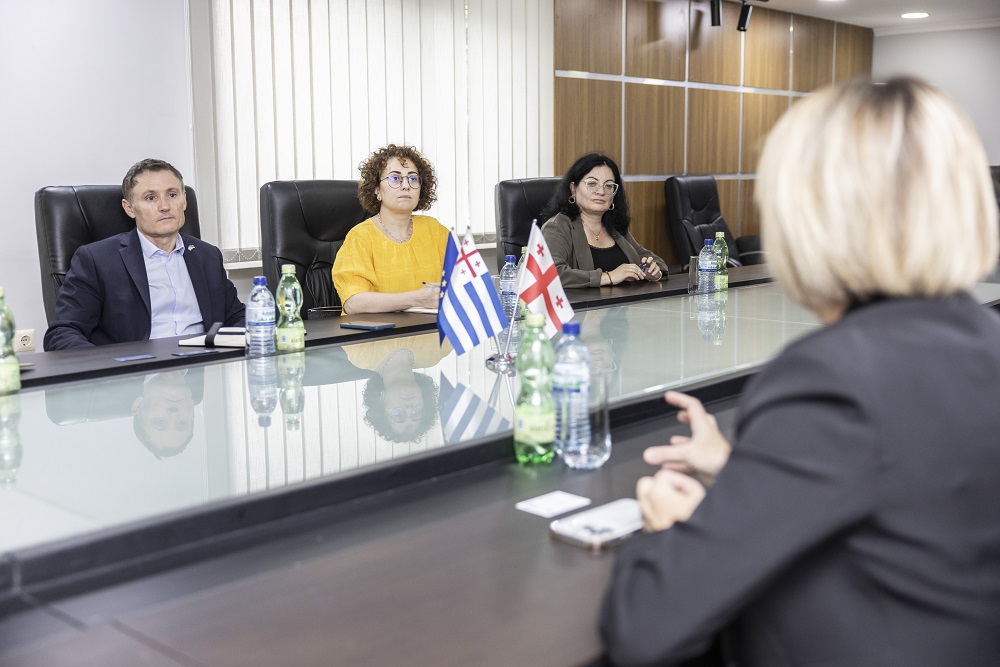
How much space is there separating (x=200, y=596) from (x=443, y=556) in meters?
0.29

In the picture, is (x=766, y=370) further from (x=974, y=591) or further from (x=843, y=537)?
(x=974, y=591)

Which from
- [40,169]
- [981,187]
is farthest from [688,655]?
[40,169]

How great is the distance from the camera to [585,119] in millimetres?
6699

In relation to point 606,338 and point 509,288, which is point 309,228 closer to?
point 509,288

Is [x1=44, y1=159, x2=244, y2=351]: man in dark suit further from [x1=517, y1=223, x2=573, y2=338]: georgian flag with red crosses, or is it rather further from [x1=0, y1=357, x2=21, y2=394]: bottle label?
[x1=517, y1=223, x2=573, y2=338]: georgian flag with red crosses

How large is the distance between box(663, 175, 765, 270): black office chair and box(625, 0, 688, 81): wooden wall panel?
80 centimetres

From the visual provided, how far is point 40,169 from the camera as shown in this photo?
4199mm

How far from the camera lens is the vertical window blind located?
15.8ft

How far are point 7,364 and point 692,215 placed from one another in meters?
5.62

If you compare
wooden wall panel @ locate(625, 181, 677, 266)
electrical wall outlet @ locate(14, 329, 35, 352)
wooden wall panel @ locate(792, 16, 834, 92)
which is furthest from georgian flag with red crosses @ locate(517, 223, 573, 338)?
wooden wall panel @ locate(792, 16, 834, 92)

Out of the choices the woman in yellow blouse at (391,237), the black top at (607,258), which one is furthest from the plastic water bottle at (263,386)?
the black top at (607,258)

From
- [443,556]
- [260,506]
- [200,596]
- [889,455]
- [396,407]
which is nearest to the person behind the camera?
[889,455]

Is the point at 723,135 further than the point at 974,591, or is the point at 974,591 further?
the point at 723,135

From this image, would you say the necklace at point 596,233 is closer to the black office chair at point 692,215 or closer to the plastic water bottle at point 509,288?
the plastic water bottle at point 509,288
